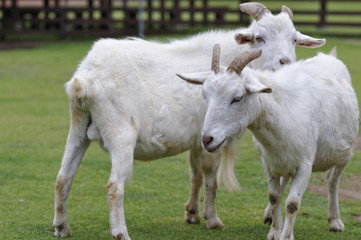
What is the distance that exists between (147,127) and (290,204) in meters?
1.35

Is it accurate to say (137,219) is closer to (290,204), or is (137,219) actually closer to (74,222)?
(74,222)

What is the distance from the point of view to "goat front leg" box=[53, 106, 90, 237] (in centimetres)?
578

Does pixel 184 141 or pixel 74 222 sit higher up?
pixel 184 141

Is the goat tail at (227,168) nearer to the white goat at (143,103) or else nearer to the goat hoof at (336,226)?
the white goat at (143,103)

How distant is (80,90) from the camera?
5.55 metres

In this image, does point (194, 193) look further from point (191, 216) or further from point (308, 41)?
point (308, 41)

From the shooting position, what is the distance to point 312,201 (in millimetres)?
7254

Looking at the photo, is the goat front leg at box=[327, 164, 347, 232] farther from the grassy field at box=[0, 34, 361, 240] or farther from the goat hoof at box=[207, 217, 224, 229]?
the goat hoof at box=[207, 217, 224, 229]

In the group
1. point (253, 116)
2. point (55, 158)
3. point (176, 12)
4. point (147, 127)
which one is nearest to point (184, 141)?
point (147, 127)

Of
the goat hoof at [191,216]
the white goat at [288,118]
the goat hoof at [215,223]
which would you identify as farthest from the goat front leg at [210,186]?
the white goat at [288,118]

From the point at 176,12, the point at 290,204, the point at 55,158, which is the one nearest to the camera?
the point at 290,204

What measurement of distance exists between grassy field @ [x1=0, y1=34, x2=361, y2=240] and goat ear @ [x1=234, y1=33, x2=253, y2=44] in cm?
172

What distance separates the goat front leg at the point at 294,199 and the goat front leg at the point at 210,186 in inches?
42.2

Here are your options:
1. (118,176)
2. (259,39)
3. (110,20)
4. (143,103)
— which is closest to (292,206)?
(118,176)
